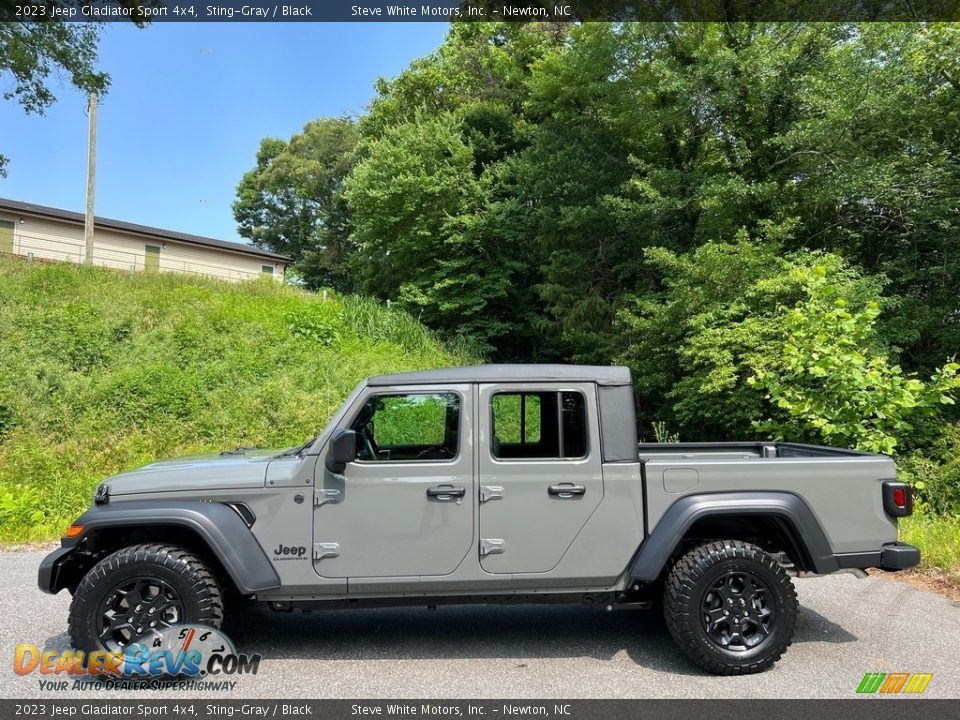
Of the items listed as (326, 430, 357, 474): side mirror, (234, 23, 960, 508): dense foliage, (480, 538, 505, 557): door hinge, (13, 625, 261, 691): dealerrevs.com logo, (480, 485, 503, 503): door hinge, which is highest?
(234, 23, 960, 508): dense foliage

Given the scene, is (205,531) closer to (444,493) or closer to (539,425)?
(444,493)

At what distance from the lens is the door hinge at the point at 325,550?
3.78 meters

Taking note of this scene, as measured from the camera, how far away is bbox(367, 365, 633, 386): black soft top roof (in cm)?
405

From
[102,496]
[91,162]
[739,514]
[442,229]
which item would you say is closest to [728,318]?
[739,514]

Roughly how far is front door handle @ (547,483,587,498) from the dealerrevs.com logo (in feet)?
6.87

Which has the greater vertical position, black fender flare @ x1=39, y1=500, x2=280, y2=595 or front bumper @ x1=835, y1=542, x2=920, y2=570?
black fender flare @ x1=39, y1=500, x2=280, y2=595

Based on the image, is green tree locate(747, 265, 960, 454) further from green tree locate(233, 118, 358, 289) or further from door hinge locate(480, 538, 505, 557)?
green tree locate(233, 118, 358, 289)

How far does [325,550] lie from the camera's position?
3785 mm

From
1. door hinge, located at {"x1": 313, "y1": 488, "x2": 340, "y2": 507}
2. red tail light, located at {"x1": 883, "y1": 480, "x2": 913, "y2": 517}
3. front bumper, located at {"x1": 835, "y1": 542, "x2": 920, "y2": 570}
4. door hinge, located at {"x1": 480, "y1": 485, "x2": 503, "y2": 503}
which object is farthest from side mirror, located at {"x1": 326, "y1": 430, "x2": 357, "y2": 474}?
red tail light, located at {"x1": 883, "y1": 480, "x2": 913, "y2": 517}

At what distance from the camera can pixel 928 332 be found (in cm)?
1172

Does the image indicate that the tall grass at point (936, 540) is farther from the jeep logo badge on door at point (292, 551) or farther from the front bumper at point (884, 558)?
the jeep logo badge on door at point (292, 551)

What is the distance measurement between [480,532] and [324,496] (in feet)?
3.21

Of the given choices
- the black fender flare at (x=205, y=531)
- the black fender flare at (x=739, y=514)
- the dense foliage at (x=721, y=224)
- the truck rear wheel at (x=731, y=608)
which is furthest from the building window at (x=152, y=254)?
the truck rear wheel at (x=731, y=608)

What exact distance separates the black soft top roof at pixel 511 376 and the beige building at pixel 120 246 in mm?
20554
